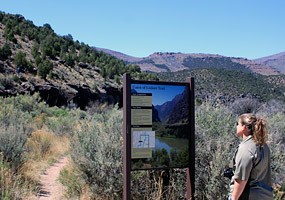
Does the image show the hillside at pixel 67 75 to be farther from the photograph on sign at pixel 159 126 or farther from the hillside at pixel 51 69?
the photograph on sign at pixel 159 126

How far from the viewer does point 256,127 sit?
445 centimetres

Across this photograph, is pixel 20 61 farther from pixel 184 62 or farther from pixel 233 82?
pixel 184 62

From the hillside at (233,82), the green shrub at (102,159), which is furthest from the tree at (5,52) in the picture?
the green shrub at (102,159)

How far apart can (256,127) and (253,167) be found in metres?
0.44

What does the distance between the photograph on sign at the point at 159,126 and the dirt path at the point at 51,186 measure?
2388 millimetres

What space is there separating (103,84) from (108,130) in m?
38.9

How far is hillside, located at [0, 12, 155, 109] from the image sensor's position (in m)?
36.9

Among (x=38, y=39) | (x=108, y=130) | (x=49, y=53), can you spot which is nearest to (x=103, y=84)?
(x=49, y=53)

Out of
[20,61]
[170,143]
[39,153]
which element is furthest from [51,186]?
[20,61]

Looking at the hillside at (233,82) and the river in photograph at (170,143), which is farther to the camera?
the hillside at (233,82)

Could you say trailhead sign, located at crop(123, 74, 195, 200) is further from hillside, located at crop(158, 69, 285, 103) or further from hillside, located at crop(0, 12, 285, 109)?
hillside, located at crop(158, 69, 285, 103)

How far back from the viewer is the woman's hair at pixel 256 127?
440cm

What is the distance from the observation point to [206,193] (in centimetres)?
648

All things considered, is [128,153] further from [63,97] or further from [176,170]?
[63,97]
